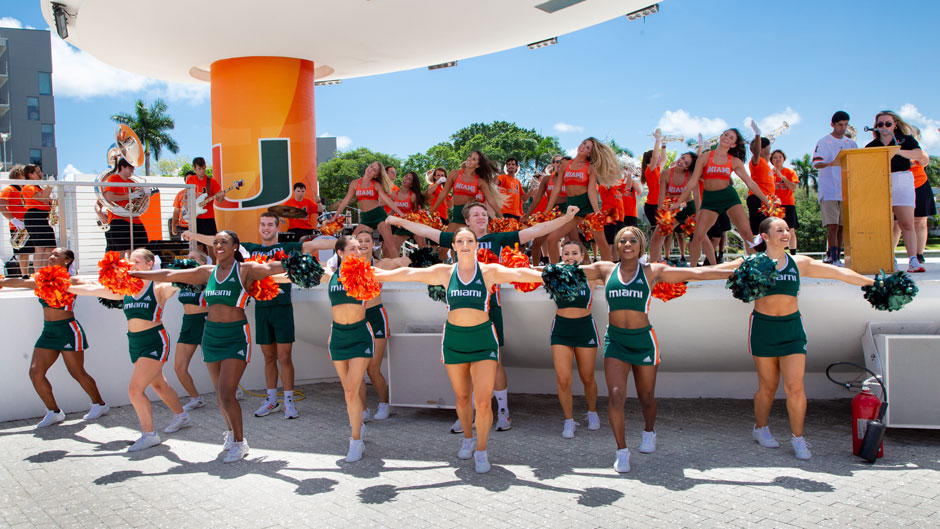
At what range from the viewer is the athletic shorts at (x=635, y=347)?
232 inches

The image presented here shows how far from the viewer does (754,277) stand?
225 inches

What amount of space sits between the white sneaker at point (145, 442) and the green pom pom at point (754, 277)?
234 inches

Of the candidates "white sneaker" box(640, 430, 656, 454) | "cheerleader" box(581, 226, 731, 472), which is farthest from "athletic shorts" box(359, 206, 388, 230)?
"white sneaker" box(640, 430, 656, 454)

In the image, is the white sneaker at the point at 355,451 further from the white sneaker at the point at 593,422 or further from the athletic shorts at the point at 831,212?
the athletic shorts at the point at 831,212

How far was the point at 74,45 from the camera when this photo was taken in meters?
14.0

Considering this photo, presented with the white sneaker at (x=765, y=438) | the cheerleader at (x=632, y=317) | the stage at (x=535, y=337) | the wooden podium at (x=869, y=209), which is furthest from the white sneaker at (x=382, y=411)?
the wooden podium at (x=869, y=209)

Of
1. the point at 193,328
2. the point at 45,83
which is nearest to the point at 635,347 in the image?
the point at 193,328

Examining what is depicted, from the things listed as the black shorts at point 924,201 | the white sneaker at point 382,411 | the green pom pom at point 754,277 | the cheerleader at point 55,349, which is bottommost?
the white sneaker at point 382,411

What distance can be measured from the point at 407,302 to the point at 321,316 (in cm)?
167

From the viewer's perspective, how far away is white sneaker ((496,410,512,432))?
24.3ft

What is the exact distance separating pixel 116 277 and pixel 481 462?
4.06 m

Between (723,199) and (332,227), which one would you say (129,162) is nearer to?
(332,227)

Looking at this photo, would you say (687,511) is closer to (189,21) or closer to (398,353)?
(398,353)

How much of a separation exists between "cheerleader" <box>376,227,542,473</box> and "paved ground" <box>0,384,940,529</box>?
0.58 m
